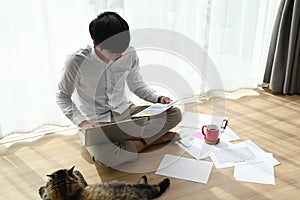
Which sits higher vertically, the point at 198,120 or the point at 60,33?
the point at 60,33

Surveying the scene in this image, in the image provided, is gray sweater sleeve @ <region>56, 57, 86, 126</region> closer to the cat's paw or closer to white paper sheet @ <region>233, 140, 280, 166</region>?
the cat's paw

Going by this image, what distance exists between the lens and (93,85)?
1922 mm

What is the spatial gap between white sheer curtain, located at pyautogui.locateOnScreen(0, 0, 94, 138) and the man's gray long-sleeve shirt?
1.05 ft

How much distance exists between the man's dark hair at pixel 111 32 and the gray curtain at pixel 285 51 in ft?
5.02

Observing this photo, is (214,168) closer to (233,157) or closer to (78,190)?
(233,157)

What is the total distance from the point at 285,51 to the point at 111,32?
1663 millimetres

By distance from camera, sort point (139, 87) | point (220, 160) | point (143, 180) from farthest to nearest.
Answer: point (139, 87) → point (220, 160) → point (143, 180)

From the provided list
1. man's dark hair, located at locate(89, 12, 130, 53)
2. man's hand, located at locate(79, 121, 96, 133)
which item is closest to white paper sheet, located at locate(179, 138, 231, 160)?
man's hand, located at locate(79, 121, 96, 133)

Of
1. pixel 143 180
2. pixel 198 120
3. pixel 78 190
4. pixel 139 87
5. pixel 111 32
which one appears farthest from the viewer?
pixel 198 120

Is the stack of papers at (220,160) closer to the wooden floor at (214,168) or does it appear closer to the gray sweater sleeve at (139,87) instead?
the wooden floor at (214,168)

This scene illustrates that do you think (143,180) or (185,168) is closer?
(143,180)

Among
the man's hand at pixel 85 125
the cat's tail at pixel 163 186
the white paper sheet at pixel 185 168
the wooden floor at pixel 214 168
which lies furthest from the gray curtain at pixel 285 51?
the man's hand at pixel 85 125

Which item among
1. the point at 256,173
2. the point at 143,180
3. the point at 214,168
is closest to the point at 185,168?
the point at 214,168

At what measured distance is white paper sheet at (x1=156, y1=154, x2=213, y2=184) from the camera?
1.88 m
